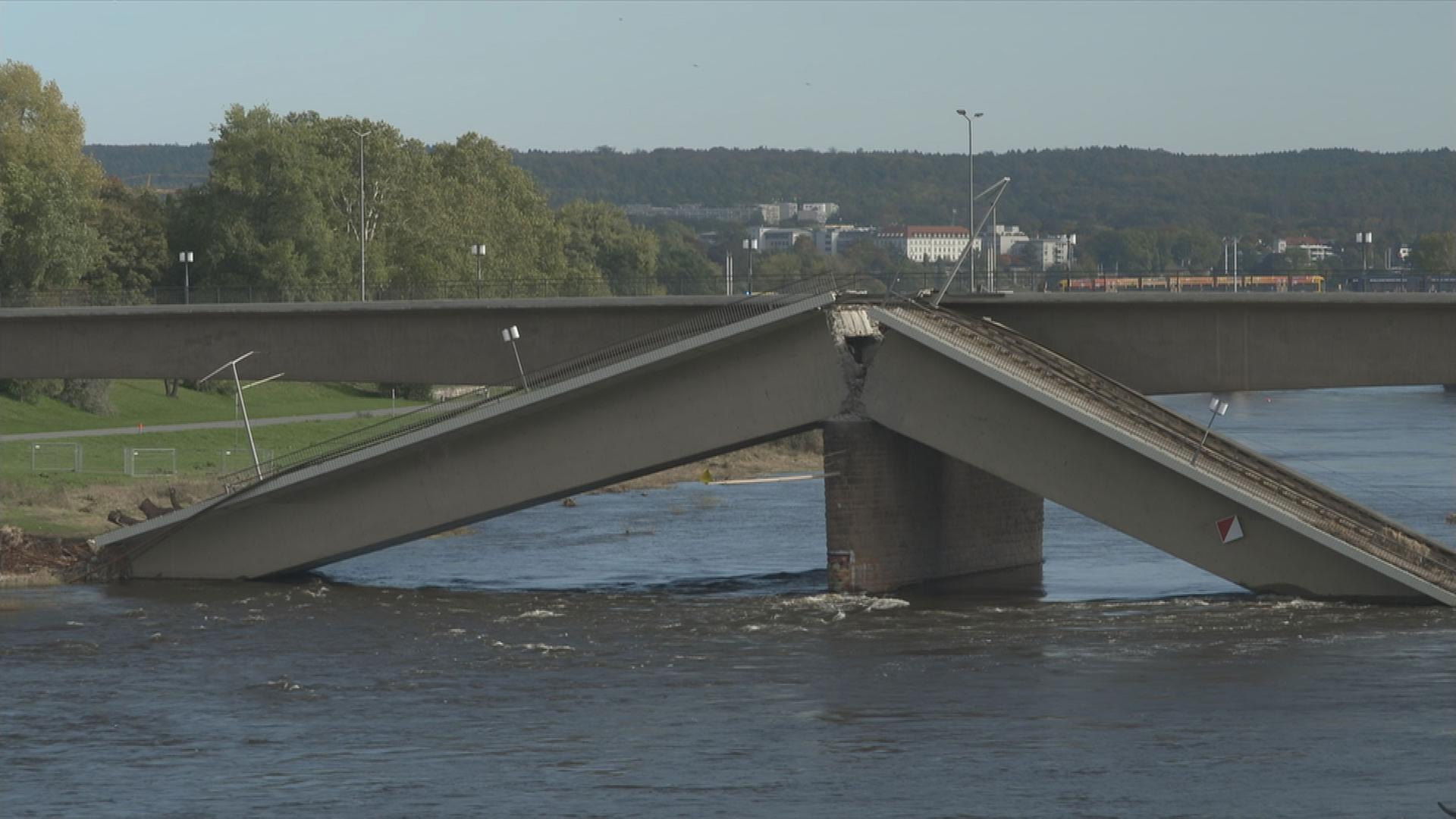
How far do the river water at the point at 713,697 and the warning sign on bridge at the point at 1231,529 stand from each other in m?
1.65

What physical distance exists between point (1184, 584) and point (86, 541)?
29.2 meters

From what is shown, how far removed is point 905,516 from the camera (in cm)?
4962

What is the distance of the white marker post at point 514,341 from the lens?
5000 centimetres

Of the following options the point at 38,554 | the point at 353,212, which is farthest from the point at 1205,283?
the point at 353,212

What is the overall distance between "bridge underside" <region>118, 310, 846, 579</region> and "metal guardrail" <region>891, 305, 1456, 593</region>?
336 cm

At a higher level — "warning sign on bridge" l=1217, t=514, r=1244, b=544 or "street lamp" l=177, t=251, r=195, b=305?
"street lamp" l=177, t=251, r=195, b=305

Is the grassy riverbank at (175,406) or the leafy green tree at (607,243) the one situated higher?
the leafy green tree at (607,243)

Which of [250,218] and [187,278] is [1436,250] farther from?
[187,278]

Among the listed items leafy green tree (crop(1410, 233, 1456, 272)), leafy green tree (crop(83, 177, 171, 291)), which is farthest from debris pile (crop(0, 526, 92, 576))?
leafy green tree (crop(1410, 233, 1456, 272))

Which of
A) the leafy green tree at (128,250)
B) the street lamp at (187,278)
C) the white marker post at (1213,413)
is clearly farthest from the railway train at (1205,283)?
the leafy green tree at (128,250)

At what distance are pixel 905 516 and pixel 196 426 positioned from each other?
45.2 meters

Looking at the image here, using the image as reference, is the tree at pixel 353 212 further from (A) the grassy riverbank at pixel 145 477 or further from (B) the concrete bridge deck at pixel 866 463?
(B) the concrete bridge deck at pixel 866 463

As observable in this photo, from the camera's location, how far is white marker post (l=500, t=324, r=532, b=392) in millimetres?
50000

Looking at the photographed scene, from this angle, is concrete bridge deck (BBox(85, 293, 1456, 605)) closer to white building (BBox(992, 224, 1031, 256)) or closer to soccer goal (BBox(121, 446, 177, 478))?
soccer goal (BBox(121, 446, 177, 478))
